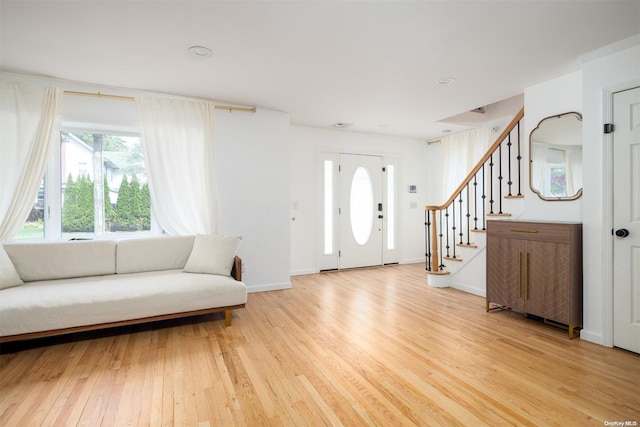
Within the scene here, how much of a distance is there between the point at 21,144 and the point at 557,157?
17.9 ft

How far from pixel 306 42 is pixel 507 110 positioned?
12.6 feet

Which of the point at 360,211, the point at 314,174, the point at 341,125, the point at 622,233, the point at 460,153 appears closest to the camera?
the point at 622,233

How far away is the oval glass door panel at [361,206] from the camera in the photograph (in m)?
5.90

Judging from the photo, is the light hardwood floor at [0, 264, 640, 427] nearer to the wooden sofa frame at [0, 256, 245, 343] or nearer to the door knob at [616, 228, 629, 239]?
the wooden sofa frame at [0, 256, 245, 343]

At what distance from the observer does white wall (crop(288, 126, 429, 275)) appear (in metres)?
5.41

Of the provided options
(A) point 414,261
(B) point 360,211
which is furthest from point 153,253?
(A) point 414,261

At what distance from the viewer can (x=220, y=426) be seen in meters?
1.74

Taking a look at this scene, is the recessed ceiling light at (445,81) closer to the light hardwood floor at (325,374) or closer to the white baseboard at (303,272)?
the light hardwood floor at (325,374)

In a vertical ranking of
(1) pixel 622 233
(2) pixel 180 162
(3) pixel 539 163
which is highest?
(2) pixel 180 162

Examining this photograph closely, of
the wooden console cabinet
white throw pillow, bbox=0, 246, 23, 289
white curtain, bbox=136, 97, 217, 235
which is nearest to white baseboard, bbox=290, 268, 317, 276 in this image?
white curtain, bbox=136, 97, 217, 235

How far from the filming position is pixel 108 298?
2.73m

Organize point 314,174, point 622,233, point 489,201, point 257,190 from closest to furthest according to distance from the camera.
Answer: point 622,233 → point 257,190 → point 489,201 → point 314,174

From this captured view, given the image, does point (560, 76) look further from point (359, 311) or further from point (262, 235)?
point (262, 235)

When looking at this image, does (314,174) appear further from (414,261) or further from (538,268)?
(538,268)
